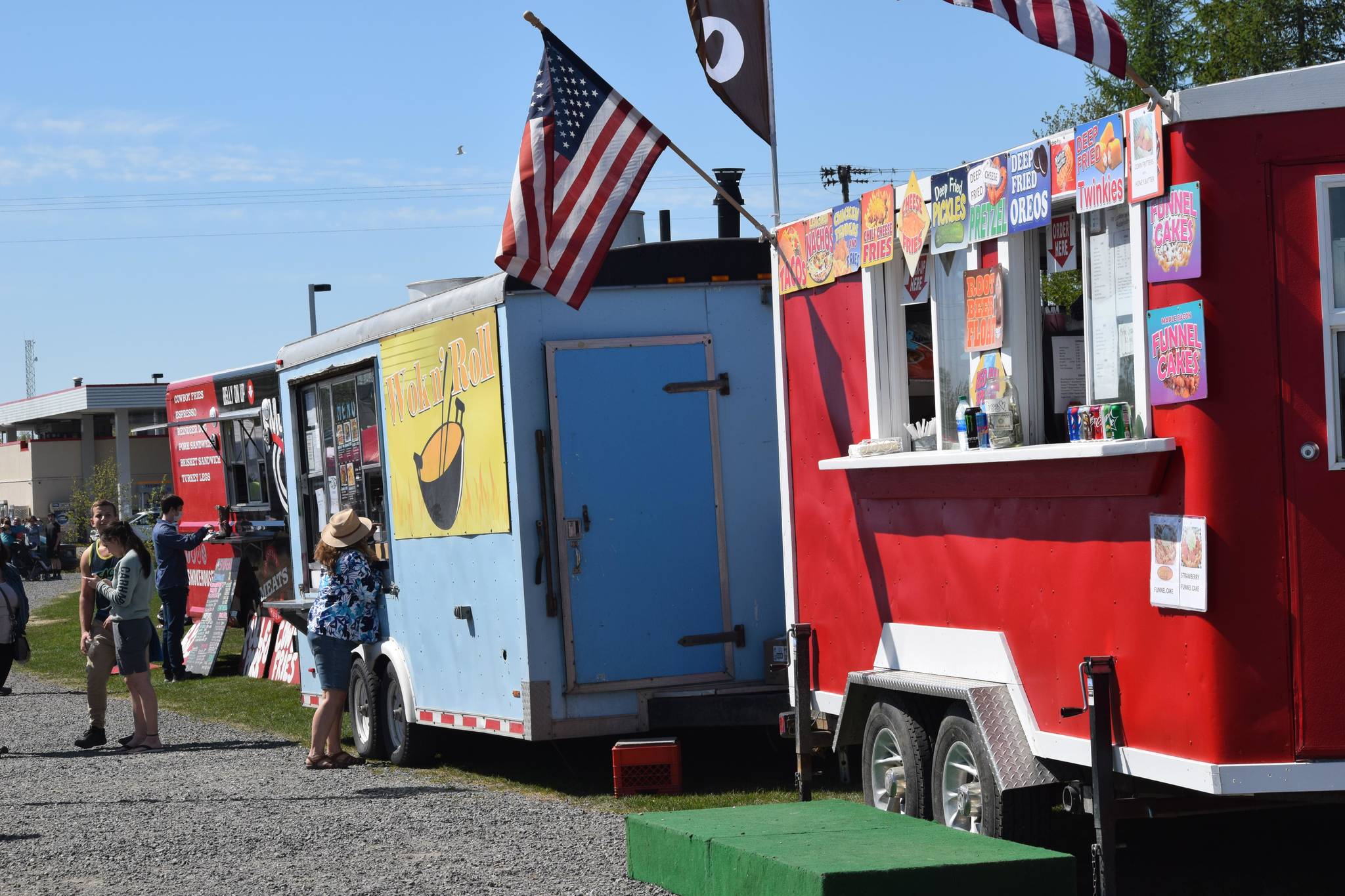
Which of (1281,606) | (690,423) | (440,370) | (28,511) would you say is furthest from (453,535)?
(28,511)

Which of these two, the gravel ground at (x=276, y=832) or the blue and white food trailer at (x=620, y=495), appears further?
the blue and white food trailer at (x=620, y=495)

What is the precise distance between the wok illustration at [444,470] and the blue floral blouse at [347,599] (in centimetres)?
93

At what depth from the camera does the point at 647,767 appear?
8.95 m

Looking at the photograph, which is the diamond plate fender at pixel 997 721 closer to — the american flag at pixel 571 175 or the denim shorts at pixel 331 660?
the american flag at pixel 571 175

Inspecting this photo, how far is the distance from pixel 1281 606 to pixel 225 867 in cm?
482

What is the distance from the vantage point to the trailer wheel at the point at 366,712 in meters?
11.0

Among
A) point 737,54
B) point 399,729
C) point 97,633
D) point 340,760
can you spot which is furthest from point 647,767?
point 97,633

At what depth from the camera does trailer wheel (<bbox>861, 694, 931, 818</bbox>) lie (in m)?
6.65

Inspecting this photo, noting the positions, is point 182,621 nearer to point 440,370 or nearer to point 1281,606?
point 440,370

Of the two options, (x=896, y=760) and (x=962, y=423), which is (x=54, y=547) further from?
(x=962, y=423)

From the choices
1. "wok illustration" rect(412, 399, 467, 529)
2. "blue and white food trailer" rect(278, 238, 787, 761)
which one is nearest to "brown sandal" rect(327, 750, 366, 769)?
"blue and white food trailer" rect(278, 238, 787, 761)

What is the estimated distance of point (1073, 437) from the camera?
577 cm

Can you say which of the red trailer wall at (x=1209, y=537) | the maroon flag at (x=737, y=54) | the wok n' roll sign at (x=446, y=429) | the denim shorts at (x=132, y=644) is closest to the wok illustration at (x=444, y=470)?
the wok n' roll sign at (x=446, y=429)

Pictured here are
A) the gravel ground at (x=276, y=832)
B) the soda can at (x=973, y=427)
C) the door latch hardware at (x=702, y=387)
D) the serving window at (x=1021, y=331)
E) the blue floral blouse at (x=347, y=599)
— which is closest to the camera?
the serving window at (x=1021, y=331)
